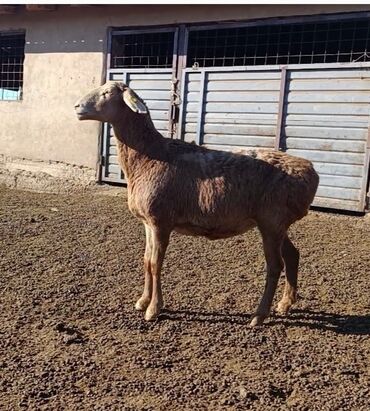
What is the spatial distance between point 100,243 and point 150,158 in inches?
99.7

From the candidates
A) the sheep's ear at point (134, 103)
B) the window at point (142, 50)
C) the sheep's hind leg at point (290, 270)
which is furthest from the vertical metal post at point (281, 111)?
the sheep's ear at point (134, 103)

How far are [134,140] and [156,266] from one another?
110cm

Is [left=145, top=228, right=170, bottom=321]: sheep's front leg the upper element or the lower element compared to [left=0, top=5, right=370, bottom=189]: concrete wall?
lower

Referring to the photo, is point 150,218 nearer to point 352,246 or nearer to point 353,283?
point 353,283

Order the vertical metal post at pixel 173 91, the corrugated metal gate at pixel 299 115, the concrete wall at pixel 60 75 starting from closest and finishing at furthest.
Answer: the corrugated metal gate at pixel 299 115 → the vertical metal post at pixel 173 91 → the concrete wall at pixel 60 75

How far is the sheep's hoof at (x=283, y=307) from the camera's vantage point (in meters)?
4.82

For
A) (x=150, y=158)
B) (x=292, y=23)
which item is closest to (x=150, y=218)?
(x=150, y=158)

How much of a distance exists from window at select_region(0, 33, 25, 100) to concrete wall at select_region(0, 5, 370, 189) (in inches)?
18.1

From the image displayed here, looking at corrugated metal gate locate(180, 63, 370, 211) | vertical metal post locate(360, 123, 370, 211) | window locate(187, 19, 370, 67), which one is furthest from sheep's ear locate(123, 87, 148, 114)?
window locate(187, 19, 370, 67)

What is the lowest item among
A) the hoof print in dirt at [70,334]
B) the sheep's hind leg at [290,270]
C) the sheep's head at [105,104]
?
the hoof print in dirt at [70,334]

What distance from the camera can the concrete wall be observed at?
10445 mm

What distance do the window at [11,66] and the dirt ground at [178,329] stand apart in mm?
6169

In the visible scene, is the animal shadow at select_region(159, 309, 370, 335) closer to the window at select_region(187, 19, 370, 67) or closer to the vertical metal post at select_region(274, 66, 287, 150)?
the vertical metal post at select_region(274, 66, 287, 150)

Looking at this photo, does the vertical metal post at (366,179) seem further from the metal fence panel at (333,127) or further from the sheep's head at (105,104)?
the sheep's head at (105,104)
